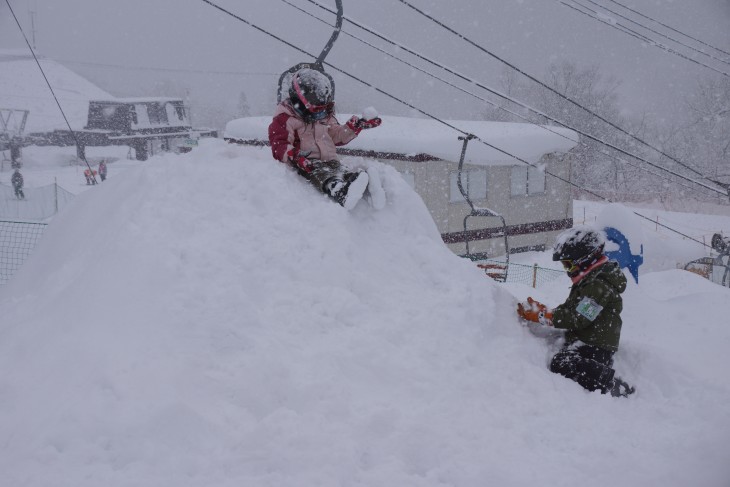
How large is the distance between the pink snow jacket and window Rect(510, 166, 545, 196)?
565 inches

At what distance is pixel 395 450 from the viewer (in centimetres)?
260

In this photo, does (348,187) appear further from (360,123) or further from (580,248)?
(580,248)

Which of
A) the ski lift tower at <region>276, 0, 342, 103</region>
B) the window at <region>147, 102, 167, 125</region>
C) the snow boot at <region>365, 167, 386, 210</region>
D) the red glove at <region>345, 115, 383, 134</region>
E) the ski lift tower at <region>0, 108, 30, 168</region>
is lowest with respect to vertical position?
the snow boot at <region>365, 167, 386, 210</region>

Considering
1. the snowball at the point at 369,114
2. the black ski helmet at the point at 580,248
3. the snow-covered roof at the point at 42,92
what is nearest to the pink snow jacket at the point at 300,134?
the snowball at the point at 369,114

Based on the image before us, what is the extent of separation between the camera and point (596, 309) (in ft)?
12.2

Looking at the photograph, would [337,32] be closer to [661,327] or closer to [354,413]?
[354,413]

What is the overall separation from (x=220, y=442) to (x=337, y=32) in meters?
4.98

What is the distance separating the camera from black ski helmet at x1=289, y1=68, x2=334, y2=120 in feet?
14.6

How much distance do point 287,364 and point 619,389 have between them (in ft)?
8.61

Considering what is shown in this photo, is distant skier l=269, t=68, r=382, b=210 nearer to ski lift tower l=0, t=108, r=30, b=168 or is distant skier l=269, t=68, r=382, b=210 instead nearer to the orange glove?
the orange glove

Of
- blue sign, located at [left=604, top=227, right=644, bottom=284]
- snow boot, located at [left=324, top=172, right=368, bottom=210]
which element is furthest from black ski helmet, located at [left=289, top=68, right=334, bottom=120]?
blue sign, located at [left=604, top=227, right=644, bottom=284]

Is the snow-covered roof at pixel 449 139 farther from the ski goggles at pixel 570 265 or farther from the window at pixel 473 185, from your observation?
the ski goggles at pixel 570 265

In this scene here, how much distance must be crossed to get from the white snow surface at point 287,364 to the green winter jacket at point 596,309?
1.06 feet

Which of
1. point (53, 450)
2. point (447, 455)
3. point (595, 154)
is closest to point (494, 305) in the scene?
point (447, 455)
